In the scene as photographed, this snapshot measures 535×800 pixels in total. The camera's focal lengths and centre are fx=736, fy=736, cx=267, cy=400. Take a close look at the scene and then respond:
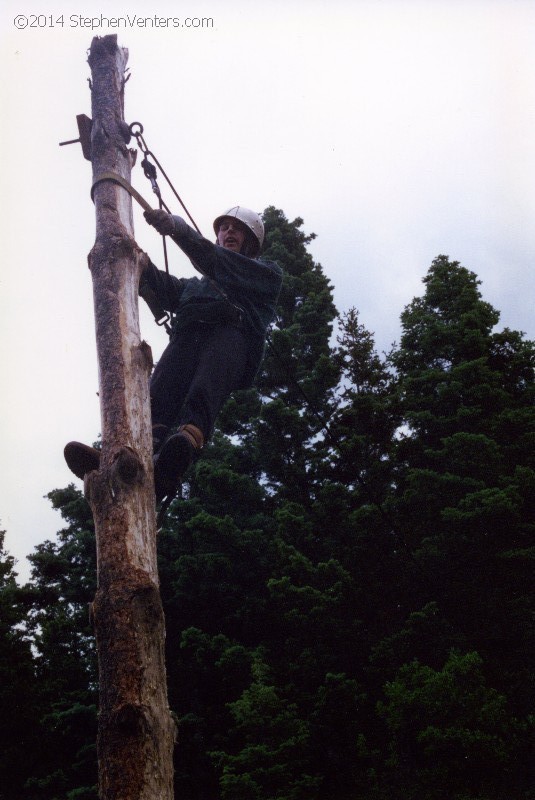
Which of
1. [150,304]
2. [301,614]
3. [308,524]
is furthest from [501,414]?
[150,304]

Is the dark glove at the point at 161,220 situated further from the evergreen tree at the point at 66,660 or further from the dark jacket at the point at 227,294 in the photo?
the evergreen tree at the point at 66,660

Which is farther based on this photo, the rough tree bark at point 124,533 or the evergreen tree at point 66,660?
Result: the evergreen tree at point 66,660

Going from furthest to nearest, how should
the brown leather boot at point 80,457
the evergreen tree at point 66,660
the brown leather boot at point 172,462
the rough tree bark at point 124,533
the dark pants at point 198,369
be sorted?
the evergreen tree at point 66,660 < the dark pants at point 198,369 < the brown leather boot at point 172,462 < the brown leather boot at point 80,457 < the rough tree bark at point 124,533

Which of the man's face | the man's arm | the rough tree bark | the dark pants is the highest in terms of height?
the man's face

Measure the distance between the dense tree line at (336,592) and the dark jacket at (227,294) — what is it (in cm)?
628

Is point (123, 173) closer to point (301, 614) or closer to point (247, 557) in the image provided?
point (301, 614)

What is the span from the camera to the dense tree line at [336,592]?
12.0 metres

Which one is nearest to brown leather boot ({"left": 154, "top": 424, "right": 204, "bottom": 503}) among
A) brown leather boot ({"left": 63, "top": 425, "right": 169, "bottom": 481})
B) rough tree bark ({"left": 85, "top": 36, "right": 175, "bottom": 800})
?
brown leather boot ({"left": 63, "top": 425, "right": 169, "bottom": 481})

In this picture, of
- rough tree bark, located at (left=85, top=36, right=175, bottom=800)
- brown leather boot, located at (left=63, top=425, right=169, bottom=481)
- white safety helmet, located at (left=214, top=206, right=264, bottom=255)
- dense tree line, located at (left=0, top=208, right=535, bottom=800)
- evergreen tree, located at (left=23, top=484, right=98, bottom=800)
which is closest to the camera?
rough tree bark, located at (left=85, top=36, right=175, bottom=800)

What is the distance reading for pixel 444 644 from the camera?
1358cm

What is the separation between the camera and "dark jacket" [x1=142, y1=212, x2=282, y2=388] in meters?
4.42

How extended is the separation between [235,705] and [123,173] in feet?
34.6

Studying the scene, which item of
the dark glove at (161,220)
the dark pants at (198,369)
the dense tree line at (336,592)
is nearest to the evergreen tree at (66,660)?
the dense tree line at (336,592)

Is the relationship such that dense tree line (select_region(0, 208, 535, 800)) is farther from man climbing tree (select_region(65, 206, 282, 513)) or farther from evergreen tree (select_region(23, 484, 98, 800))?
man climbing tree (select_region(65, 206, 282, 513))
